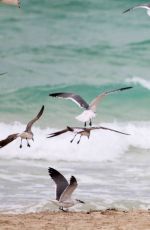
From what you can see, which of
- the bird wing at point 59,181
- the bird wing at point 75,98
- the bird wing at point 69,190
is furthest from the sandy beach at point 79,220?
the bird wing at point 75,98

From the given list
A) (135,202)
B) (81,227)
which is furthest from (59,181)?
(135,202)

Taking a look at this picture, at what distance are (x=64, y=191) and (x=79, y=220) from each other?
2193 millimetres

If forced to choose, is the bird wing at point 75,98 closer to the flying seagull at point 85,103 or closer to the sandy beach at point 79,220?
the flying seagull at point 85,103

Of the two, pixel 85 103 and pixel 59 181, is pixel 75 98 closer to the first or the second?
pixel 85 103

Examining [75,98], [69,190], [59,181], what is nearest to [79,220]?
[59,181]

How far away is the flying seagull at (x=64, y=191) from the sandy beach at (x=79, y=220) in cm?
102

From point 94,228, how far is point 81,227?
279 millimetres

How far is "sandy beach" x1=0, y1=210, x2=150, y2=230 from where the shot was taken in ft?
38.1

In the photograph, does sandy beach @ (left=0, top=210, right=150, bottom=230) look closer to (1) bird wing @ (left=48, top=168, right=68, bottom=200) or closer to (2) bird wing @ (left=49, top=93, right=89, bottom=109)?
(1) bird wing @ (left=48, top=168, right=68, bottom=200)

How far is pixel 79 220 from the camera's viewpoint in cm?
1236

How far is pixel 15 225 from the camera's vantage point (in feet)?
38.8

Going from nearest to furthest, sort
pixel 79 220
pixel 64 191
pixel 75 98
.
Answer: pixel 64 191 < pixel 75 98 < pixel 79 220

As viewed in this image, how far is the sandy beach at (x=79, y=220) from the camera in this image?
11.6m

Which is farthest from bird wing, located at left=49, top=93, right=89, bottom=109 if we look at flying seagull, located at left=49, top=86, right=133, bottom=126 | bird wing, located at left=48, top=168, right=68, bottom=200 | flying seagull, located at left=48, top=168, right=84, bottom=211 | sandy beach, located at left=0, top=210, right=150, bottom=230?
sandy beach, located at left=0, top=210, right=150, bottom=230
